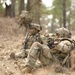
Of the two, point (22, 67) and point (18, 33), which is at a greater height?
point (22, 67)

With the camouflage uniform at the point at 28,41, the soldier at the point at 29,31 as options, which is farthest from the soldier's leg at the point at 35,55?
the camouflage uniform at the point at 28,41

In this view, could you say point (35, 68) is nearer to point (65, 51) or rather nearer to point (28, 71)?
point (28, 71)

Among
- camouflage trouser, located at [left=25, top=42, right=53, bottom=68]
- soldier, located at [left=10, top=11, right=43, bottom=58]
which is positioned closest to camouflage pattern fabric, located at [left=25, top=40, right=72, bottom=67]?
camouflage trouser, located at [left=25, top=42, right=53, bottom=68]

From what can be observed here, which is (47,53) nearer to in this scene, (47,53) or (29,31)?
(47,53)

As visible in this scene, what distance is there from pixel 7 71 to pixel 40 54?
844 millimetres

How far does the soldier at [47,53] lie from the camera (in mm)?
6281

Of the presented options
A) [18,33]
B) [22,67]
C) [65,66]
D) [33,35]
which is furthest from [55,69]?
[18,33]

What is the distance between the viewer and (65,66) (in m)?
6.66

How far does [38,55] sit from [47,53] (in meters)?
0.23

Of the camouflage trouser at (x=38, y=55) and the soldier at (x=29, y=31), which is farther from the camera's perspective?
the soldier at (x=29, y=31)

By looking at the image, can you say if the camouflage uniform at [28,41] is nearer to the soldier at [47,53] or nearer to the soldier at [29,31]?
the soldier at [29,31]

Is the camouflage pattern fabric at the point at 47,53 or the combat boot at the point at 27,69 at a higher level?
the camouflage pattern fabric at the point at 47,53

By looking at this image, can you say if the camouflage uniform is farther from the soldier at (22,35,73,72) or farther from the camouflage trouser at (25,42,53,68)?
the camouflage trouser at (25,42,53,68)

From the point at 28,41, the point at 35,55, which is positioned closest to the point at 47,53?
the point at 35,55
